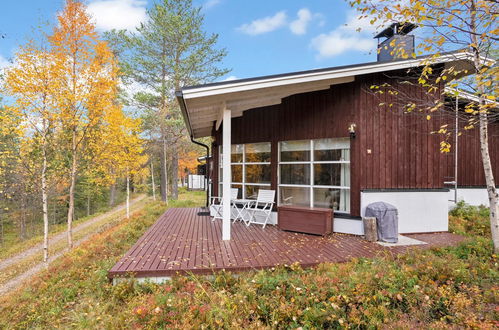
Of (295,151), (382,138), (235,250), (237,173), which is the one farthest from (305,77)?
(237,173)

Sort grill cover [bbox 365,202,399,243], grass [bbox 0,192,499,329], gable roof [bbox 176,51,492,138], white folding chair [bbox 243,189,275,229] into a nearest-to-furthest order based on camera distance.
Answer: grass [bbox 0,192,499,329]
gable roof [bbox 176,51,492,138]
grill cover [bbox 365,202,399,243]
white folding chair [bbox 243,189,275,229]

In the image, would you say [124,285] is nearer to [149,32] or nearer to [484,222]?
[484,222]

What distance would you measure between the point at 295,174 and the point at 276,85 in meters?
2.27

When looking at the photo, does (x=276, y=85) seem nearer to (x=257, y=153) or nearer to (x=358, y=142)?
(x=358, y=142)

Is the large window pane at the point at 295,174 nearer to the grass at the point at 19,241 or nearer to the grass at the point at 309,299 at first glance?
the grass at the point at 309,299

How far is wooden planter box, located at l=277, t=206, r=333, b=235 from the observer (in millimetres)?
5043

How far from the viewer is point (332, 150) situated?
5445mm

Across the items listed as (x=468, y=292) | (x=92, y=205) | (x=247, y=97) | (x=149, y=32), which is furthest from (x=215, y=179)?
(x=92, y=205)

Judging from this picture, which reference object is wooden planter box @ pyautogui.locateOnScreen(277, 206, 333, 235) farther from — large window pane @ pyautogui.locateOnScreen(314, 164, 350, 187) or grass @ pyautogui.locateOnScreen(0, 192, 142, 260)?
grass @ pyautogui.locateOnScreen(0, 192, 142, 260)

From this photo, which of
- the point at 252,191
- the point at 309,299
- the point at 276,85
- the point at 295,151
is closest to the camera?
the point at 309,299

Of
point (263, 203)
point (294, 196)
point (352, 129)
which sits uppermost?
point (352, 129)

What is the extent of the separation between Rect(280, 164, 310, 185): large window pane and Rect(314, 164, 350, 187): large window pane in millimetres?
212

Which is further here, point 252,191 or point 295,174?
point 252,191

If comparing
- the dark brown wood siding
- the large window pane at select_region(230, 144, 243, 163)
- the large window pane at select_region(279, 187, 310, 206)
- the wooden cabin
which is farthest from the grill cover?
the large window pane at select_region(230, 144, 243, 163)
